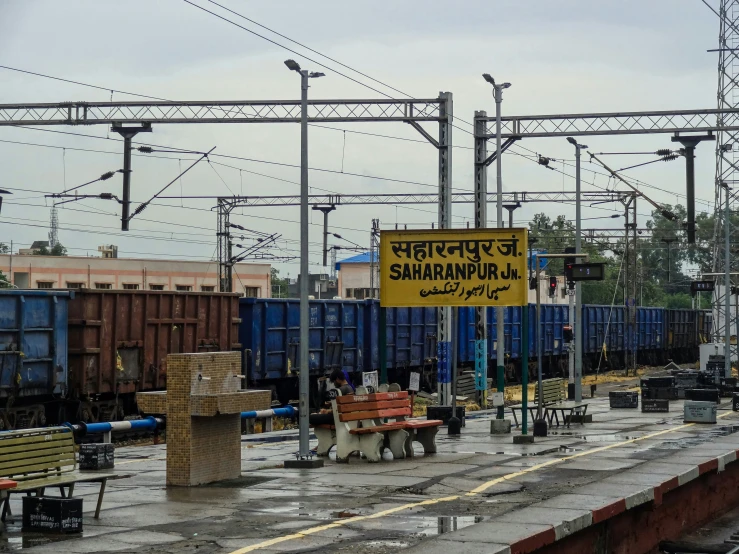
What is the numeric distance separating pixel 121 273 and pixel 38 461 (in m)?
57.5

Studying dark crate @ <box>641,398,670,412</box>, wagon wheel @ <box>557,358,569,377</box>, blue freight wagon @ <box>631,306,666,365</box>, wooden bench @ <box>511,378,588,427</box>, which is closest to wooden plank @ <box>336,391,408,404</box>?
wooden bench @ <box>511,378,588,427</box>

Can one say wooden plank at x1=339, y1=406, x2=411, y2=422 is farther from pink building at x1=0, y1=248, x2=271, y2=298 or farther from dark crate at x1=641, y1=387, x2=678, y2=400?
pink building at x1=0, y1=248, x2=271, y2=298

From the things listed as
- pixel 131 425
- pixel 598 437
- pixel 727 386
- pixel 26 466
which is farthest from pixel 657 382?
pixel 26 466

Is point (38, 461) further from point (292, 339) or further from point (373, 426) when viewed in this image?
point (292, 339)

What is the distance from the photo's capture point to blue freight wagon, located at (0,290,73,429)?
20219 millimetres

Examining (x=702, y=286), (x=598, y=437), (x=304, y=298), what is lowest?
(x=598, y=437)

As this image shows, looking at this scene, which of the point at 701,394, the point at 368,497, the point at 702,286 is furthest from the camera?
the point at 702,286

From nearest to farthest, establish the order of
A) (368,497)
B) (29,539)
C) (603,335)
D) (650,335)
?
(29,539)
(368,497)
(603,335)
(650,335)

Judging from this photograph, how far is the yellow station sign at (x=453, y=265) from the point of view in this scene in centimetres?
1773

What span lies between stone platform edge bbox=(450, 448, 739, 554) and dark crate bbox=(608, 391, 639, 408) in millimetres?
14063

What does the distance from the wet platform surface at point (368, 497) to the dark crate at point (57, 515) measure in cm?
13

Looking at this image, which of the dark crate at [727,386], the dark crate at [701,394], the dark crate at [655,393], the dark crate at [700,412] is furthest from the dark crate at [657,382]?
the dark crate at [700,412]

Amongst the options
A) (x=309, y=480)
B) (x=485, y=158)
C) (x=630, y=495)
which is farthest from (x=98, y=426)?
(x=485, y=158)

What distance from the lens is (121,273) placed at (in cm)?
6688
